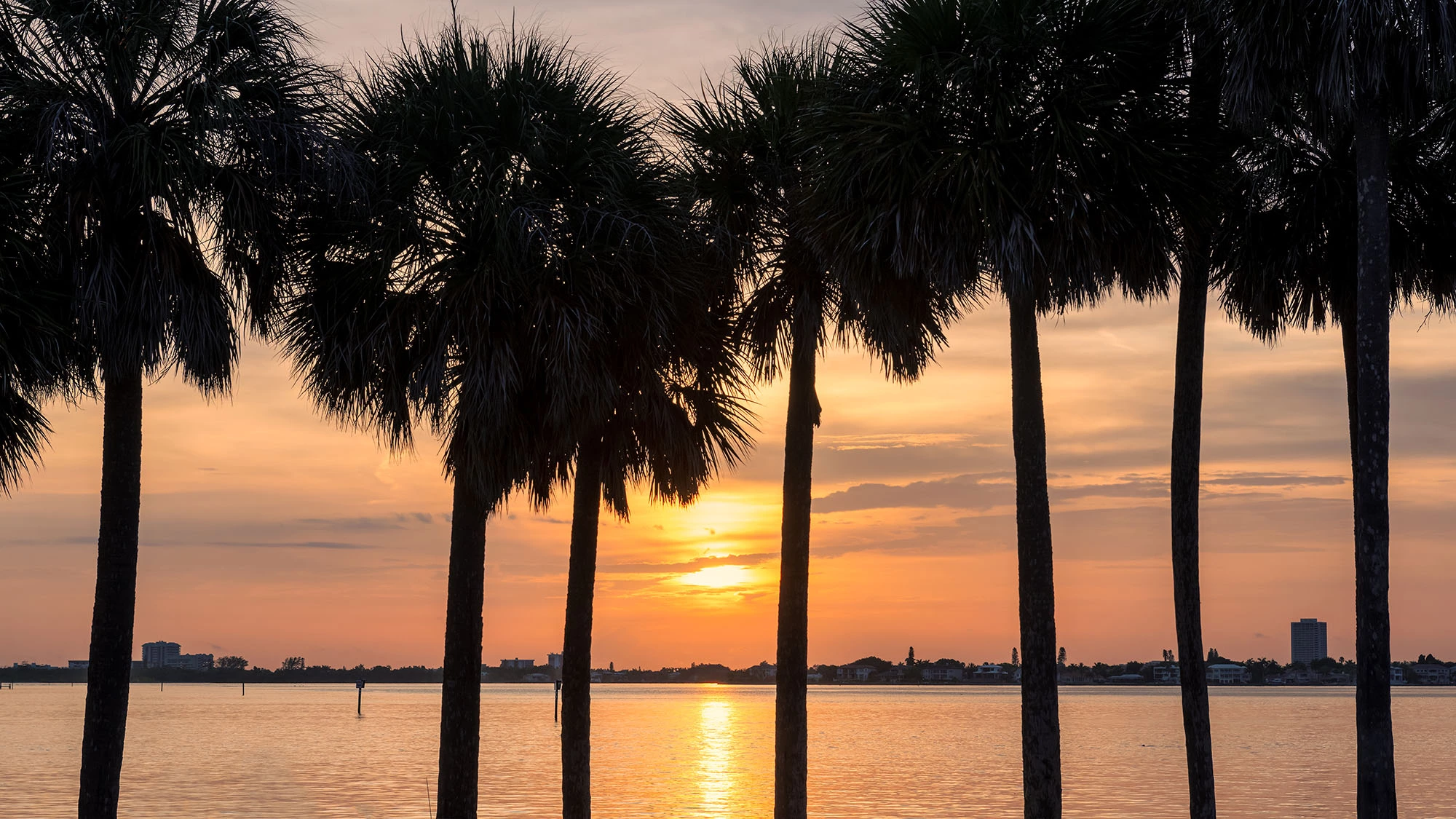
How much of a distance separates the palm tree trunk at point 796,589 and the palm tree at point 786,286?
0.02 m

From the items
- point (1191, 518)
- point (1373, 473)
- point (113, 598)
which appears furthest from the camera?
point (1191, 518)

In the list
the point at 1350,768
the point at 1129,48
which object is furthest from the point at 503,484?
the point at 1350,768

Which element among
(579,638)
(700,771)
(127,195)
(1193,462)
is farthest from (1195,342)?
(700,771)

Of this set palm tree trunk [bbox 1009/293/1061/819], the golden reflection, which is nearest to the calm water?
the golden reflection

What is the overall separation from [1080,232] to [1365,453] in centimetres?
463

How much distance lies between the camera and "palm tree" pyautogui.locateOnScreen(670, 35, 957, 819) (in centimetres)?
2273

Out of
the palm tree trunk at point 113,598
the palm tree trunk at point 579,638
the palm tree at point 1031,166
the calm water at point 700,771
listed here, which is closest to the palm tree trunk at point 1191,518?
the palm tree at point 1031,166

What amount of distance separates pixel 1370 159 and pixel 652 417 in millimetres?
12144

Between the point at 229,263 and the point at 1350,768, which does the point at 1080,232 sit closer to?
the point at 229,263

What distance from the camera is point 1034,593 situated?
19062mm

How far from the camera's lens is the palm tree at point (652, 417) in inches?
866

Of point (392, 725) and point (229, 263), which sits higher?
point (229, 263)

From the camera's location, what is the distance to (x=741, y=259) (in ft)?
78.8

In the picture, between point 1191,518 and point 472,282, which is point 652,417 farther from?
point 1191,518
